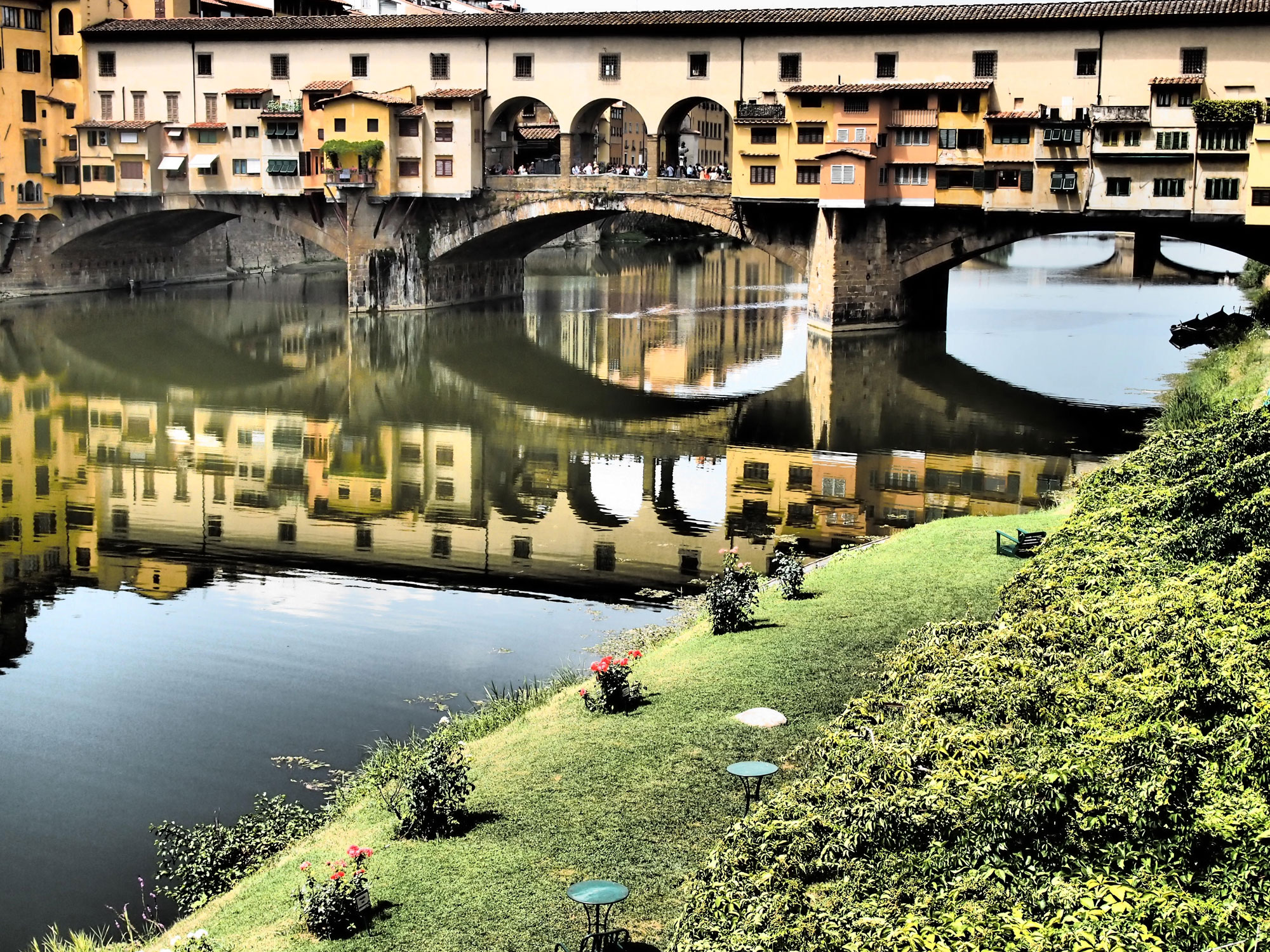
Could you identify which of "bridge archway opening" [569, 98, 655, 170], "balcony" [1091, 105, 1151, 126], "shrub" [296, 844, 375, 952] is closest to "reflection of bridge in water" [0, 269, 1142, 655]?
"balcony" [1091, 105, 1151, 126]

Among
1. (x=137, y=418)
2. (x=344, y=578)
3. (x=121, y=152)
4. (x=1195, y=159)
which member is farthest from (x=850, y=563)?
(x=121, y=152)

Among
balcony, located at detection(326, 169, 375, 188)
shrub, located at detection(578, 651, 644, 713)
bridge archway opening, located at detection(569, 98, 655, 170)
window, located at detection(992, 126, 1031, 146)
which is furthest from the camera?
bridge archway opening, located at detection(569, 98, 655, 170)

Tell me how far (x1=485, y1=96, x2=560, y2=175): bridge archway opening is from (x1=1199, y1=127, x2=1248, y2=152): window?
22.2 m

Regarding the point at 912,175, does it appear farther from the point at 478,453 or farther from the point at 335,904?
the point at 335,904

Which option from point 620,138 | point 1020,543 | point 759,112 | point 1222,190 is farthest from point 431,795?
point 620,138

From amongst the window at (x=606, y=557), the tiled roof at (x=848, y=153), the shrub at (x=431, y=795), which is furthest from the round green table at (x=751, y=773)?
the tiled roof at (x=848, y=153)

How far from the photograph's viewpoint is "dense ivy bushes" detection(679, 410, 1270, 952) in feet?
26.0

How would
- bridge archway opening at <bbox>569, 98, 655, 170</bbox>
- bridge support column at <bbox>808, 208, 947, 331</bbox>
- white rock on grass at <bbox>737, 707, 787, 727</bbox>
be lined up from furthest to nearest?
1. bridge archway opening at <bbox>569, 98, 655, 170</bbox>
2. bridge support column at <bbox>808, 208, 947, 331</bbox>
3. white rock on grass at <bbox>737, 707, 787, 727</bbox>

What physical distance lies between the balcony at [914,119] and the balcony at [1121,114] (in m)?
5.21

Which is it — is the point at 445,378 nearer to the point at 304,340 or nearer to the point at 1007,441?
the point at 304,340

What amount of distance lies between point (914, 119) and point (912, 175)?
1.80 metres

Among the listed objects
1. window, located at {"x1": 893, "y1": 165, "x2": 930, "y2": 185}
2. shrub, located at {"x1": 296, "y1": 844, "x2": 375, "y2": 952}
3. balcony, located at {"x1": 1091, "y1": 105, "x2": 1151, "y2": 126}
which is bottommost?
shrub, located at {"x1": 296, "y1": 844, "x2": 375, "y2": 952}

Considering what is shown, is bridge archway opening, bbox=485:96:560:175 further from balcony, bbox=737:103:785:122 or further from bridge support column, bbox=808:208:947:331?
bridge support column, bbox=808:208:947:331

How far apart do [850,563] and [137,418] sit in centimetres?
2235
